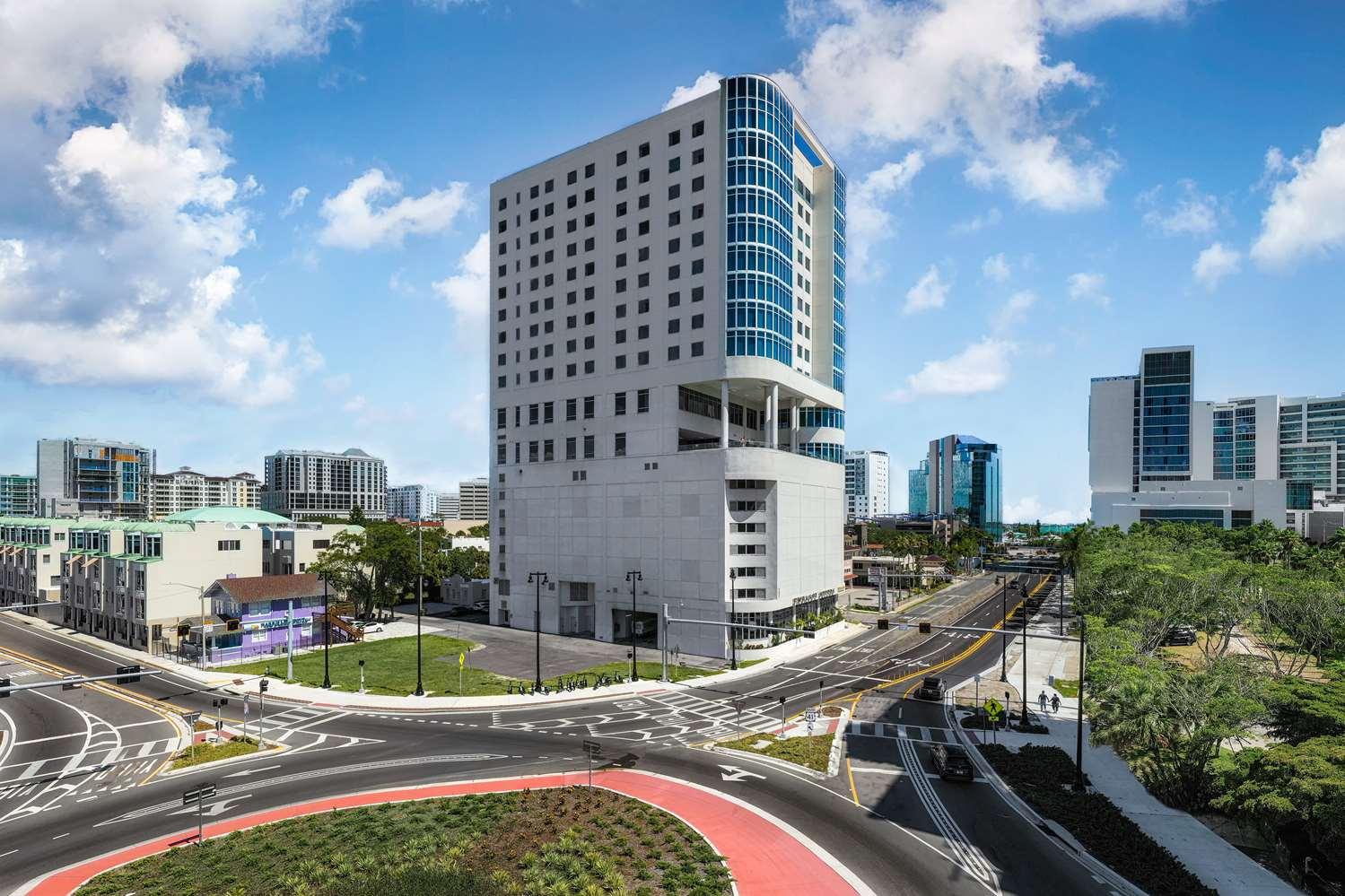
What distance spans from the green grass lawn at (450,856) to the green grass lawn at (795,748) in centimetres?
1037

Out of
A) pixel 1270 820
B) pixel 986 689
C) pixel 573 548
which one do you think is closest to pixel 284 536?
pixel 573 548

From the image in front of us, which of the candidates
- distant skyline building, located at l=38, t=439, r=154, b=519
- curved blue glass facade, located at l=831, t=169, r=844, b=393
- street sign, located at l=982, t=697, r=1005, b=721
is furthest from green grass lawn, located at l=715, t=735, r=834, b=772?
distant skyline building, located at l=38, t=439, r=154, b=519

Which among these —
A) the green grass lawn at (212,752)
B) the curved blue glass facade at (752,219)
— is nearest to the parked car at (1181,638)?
the curved blue glass facade at (752,219)

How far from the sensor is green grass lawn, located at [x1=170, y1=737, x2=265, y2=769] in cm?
3822

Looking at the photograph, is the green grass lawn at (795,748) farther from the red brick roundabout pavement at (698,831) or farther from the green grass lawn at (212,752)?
the green grass lawn at (212,752)

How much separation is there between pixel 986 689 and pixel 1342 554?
7834cm

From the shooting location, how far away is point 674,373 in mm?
73812

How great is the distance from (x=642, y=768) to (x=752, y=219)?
180 feet

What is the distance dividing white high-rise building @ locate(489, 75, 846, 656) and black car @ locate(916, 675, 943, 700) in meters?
19.2

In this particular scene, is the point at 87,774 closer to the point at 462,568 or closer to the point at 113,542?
the point at 113,542

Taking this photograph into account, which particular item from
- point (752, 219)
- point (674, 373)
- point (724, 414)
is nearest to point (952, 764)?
point (724, 414)

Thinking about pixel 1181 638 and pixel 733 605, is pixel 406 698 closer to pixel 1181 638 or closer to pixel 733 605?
pixel 733 605

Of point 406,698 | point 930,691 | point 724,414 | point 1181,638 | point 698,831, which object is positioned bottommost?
point 1181,638

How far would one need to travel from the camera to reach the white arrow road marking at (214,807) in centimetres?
3118
